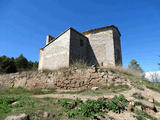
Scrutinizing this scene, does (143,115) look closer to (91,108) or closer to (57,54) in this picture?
Answer: (91,108)

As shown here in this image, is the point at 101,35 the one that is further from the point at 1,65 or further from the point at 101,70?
the point at 1,65

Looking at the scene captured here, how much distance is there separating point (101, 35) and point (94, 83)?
8448 mm

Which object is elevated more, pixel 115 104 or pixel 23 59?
pixel 23 59

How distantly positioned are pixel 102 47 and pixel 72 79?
7236 mm

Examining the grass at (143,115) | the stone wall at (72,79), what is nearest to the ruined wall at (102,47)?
the stone wall at (72,79)

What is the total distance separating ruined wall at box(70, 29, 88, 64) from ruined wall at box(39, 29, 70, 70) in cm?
50

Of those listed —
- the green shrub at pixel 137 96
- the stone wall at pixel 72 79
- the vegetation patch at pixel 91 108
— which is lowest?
the vegetation patch at pixel 91 108

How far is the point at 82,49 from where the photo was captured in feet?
42.7

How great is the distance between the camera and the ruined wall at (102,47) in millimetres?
12719

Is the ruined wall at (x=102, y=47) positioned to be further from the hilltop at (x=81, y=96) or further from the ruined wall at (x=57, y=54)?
→ the hilltop at (x=81, y=96)

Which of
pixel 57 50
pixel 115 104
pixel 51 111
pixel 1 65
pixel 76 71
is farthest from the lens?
pixel 1 65

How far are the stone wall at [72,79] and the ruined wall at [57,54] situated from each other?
2.27 meters

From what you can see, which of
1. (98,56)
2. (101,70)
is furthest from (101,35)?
(101,70)

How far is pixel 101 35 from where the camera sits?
45.5ft
